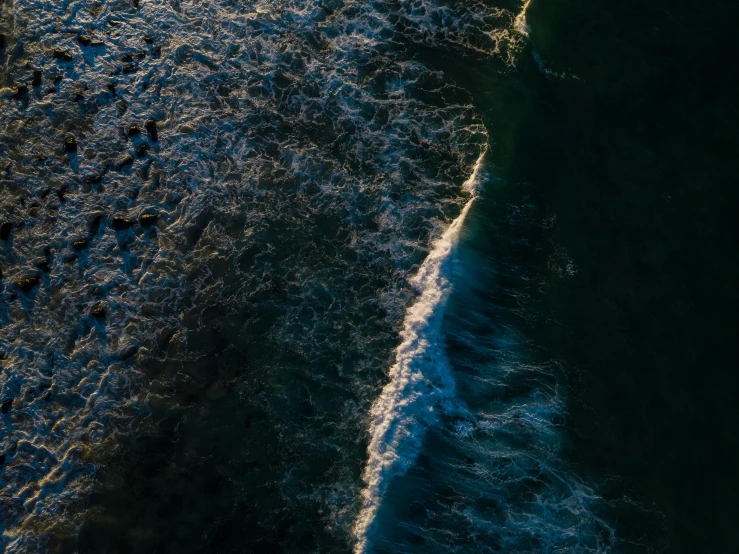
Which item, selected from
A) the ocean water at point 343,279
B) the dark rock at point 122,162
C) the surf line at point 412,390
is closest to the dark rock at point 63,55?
the ocean water at point 343,279

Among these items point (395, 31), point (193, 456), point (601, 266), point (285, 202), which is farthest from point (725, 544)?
point (395, 31)

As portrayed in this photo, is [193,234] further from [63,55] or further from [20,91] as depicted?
[63,55]

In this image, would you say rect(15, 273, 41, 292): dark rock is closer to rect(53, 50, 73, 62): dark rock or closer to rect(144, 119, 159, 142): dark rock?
rect(144, 119, 159, 142): dark rock

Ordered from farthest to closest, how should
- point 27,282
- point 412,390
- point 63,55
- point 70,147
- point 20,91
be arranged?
point 63,55, point 20,91, point 70,147, point 27,282, point 412,390

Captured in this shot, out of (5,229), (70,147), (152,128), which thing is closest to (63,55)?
(70,147)

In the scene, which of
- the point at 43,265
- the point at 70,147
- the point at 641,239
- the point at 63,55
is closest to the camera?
the point at 43,265

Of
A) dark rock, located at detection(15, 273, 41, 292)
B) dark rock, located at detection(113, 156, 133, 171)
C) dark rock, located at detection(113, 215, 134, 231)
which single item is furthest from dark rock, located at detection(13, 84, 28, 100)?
dark rock, located at detection(15, 273, 41, 292)

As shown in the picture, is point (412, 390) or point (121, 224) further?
point (121, 224)
